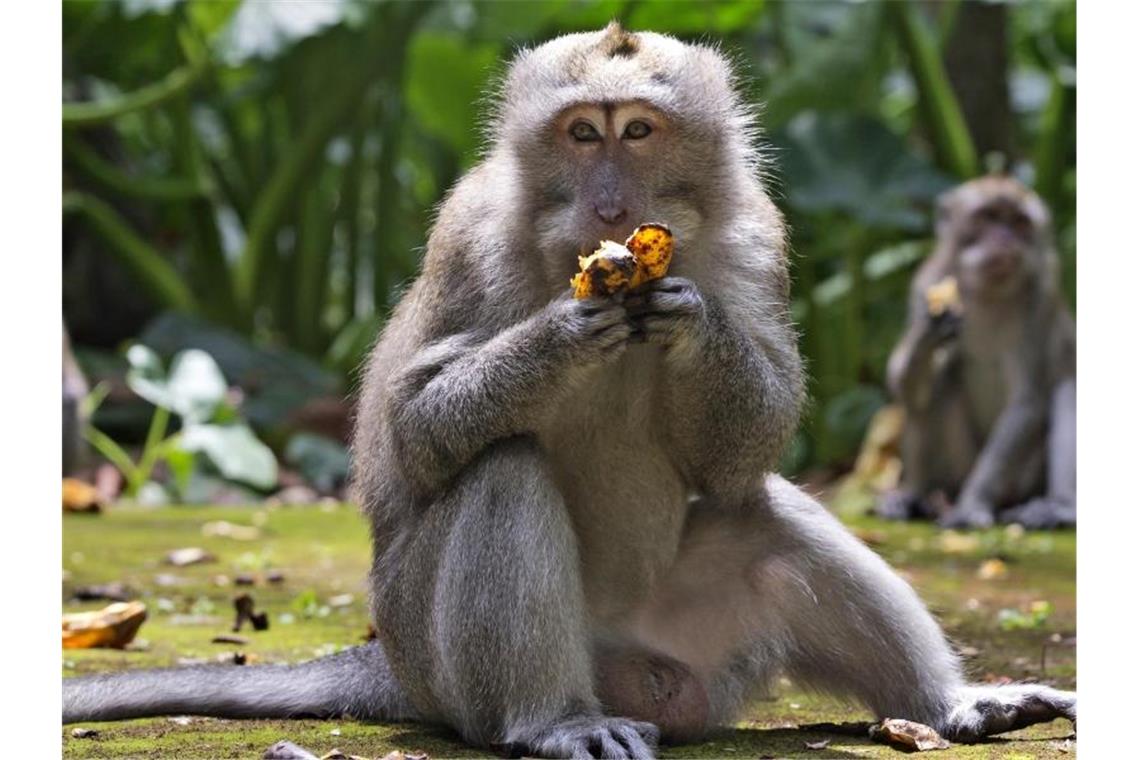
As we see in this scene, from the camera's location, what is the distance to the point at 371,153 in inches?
708

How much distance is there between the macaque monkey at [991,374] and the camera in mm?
12102

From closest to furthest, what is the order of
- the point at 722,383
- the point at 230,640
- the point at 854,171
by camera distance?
the point at 722,383 < the point at 230,640 < the point at 854,171

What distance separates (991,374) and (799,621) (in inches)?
309

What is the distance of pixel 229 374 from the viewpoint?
14.9 meters

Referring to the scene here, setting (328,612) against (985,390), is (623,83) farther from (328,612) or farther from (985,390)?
(985,390)

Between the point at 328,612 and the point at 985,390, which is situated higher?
the point at 985,390

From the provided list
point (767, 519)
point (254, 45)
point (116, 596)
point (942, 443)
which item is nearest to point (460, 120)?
point (254, 45)

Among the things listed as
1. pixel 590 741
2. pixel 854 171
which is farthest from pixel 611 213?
pixel 854 171

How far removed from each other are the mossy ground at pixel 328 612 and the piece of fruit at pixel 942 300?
61.1 inches

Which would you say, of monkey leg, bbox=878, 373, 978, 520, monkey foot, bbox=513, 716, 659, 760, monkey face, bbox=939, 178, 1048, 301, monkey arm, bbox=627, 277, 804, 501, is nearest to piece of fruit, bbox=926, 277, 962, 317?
monkey face, bbox=939, 178, 1048, 301

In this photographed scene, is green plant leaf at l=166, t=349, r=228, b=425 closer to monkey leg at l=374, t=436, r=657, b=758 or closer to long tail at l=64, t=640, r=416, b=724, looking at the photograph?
long tail at l=64, t=640, r=416, b=724

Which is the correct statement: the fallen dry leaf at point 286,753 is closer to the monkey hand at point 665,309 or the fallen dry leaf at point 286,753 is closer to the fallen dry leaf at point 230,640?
the monkey hand at point 665,309
